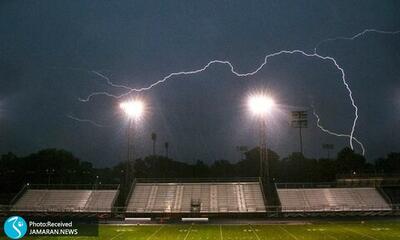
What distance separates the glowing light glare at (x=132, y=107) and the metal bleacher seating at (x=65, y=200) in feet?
30.2

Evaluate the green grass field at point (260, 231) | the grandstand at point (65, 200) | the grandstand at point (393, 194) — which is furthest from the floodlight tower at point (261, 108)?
the grandstand at point (65, 200)

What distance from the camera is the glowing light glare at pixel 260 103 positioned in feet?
127

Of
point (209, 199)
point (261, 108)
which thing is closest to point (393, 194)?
point (261, 108)

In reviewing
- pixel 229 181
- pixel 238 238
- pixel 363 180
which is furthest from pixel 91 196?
pixel 363 180

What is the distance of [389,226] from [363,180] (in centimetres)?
1966

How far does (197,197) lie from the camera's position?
1711 inches

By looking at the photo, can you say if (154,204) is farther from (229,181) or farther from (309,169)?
(309,169)

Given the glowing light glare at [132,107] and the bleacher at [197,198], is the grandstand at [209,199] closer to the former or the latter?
the bleacher at [197,198]

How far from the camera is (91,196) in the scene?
4438cm

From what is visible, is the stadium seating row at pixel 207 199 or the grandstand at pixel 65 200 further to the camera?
the grandstand at pixel 65 200

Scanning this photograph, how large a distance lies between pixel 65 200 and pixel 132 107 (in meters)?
12.5

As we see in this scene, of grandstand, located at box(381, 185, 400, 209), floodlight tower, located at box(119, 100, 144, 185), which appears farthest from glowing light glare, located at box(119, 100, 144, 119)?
grandstand, located at box(381, 185, 400, 209)

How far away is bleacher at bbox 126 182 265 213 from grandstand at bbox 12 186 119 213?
2.66 meters

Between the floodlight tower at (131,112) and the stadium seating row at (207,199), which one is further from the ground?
the floodlight tower at (131,112)
